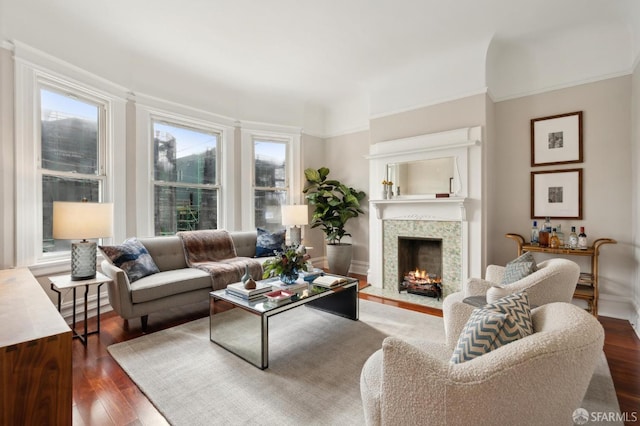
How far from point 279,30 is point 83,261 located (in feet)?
9.78

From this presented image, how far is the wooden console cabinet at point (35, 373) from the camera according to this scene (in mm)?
1110

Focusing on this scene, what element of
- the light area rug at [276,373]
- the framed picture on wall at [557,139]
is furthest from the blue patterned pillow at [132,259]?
the framed picture on wall at [557,139]

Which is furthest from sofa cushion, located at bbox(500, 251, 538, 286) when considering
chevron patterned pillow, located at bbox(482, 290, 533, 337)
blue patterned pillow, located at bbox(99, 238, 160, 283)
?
blue patterned pillow, located at bbox(99, 238, 160, 283)

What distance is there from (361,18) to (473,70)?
1588 mm

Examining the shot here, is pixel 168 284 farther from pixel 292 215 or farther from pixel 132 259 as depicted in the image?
pixel 292 215

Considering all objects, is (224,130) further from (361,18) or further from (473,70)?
(473,70)

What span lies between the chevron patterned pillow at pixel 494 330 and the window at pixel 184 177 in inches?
159

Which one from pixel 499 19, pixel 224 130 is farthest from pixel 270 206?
pixel 499 19

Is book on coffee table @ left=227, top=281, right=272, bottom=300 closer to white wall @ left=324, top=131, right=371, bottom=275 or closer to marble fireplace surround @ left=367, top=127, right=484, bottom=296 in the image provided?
marble fireplace surround @ left=367, top=127, right=484, bottom=296

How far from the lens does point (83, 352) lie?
2.46 metres

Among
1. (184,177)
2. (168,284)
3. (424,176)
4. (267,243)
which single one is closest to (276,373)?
(168,284)

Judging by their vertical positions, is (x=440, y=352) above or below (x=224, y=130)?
below

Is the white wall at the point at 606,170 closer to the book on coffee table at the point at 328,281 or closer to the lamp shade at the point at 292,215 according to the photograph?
the book on coffee table at the point at 328,281

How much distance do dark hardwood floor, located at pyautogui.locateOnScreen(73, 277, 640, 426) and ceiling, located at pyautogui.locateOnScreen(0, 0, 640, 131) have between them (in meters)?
2.76
